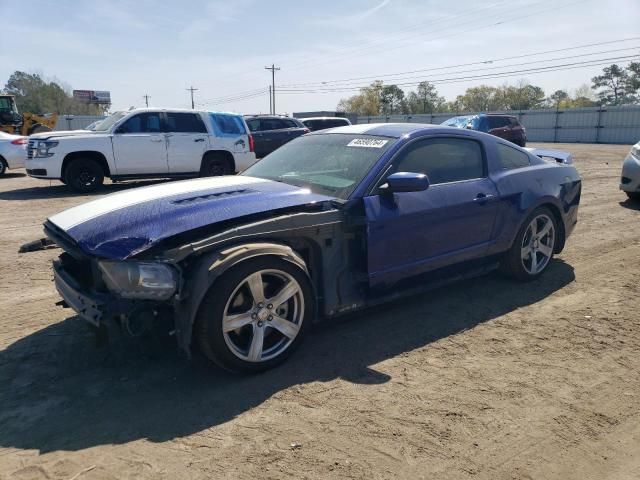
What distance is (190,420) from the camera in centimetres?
273

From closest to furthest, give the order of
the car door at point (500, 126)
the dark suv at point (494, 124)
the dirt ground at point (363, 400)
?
the dirt ground at point (363, 400) < the dark suv at point (494, 124) < the car door at point (500, 126)

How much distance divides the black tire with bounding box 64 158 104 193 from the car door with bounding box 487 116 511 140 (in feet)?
47.8

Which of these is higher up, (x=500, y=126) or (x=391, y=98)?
(x=391, y=98)

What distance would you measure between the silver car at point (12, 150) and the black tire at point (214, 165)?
6167 millimetres

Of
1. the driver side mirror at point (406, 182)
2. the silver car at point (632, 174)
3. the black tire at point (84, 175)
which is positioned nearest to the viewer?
the driver side mirror at point (406, 182)

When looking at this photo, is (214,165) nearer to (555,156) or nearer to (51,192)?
(51,192)

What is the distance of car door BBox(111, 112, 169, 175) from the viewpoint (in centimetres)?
1100

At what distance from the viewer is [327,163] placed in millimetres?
4137

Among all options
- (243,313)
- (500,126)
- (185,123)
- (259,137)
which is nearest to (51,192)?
(185,123)

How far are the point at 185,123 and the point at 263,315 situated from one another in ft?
31.6

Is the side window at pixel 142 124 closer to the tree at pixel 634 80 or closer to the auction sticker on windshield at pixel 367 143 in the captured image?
the auction sticker on windshield at pixel 367 143

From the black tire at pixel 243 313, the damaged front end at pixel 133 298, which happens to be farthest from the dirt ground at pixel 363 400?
the damaged front end at pixel 133 298

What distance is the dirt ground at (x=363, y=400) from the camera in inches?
94.7

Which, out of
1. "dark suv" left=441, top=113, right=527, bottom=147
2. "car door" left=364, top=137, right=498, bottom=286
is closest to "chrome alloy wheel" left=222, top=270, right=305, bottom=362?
"car door" left=364, top=137, right=498, bottom=286
